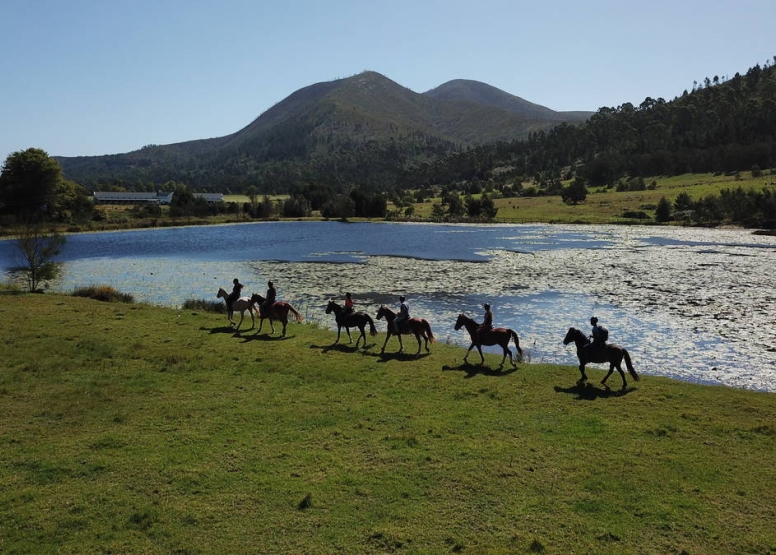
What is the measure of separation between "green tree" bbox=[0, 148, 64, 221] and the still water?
25.6 meters

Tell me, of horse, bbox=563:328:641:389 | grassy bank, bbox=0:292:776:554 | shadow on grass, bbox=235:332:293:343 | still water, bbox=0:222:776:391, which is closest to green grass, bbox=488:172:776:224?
still water, bbox=0:222:776:391

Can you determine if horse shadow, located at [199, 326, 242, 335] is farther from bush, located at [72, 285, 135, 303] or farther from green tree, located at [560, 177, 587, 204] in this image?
green tree, located at [560, 177, 587, 204]

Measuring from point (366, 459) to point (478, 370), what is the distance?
884cm

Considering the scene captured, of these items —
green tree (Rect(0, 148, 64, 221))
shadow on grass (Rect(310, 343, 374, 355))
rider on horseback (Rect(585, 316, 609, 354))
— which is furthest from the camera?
green tree (Rect(0, 148, 64, 221))

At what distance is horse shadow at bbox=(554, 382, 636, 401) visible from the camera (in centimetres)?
1696

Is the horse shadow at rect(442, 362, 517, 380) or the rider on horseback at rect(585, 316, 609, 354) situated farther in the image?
the horse shadow at rect(442, 362, 517, 380)

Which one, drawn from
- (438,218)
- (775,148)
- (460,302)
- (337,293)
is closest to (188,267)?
(337,293)

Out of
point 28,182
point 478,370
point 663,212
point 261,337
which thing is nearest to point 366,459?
point 478,370

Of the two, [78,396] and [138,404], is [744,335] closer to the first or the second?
[138,404]

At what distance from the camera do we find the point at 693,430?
14.0 metres

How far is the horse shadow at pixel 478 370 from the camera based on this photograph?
63.7 feet

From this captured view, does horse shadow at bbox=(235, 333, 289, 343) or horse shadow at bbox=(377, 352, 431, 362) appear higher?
horse shadow at bbox=(235, 333, 289, 343)

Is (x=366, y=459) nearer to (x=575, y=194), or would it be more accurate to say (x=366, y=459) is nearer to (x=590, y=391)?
(x=590, y=391)

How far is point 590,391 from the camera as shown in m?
17.5
